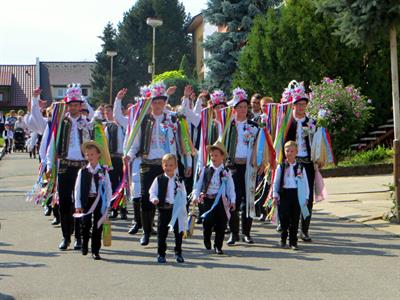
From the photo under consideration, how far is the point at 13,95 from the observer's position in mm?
92125

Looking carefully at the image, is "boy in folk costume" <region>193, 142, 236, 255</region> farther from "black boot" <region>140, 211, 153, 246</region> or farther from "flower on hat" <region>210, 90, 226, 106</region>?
"flower on hat" <region>210, 90, 226, 106</region>

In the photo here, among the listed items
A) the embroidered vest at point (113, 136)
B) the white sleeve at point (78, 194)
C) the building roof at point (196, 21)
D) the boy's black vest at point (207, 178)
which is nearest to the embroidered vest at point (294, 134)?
the boy's black vest at point (207, 178)

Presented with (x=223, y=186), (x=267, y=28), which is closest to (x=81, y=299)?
(x=223, y=186)

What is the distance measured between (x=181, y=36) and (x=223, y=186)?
84342mm

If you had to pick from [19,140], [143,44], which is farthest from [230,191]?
[143,44]

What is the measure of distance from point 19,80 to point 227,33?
5738cm

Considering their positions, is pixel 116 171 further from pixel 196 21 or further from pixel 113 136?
pixel 196 21

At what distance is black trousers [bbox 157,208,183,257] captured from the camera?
9.98m

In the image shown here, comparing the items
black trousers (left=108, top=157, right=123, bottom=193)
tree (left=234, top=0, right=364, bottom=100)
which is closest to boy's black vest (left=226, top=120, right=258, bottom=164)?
black trousers (left=108, top=157, right=123, bottom=193)

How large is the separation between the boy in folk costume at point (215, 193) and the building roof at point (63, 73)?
313ft

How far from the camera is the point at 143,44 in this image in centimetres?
9312

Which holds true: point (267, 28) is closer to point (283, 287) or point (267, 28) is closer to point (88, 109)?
point (88, 109)

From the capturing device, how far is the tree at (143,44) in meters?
89.1

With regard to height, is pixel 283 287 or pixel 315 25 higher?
pixel 315 25
